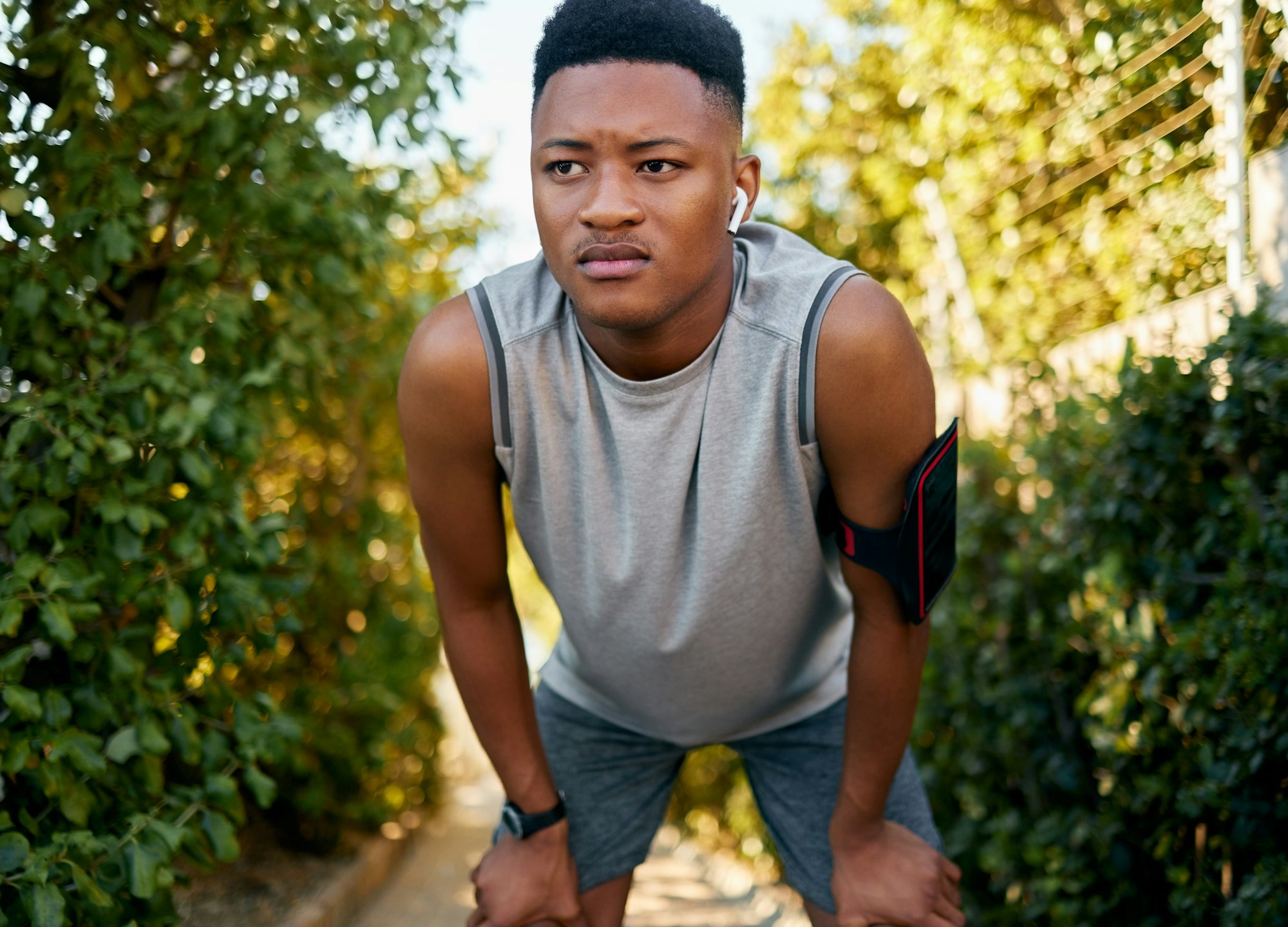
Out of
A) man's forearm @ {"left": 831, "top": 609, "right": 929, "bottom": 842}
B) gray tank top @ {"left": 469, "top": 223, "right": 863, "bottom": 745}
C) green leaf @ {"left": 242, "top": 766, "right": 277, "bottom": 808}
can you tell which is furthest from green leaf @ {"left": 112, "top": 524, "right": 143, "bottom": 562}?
man's forearm @ {"left": 831, "top": 609, "right": 929, "bottom": 842}


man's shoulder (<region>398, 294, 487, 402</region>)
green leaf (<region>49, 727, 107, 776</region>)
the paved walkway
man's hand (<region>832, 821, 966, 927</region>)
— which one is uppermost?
man's shoulder (<region>398, 294, 487, 402</region>)

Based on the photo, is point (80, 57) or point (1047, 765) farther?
point (1047, 765)

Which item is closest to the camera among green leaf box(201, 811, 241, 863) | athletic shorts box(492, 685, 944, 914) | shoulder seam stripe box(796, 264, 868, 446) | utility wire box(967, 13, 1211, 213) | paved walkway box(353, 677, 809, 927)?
shoulder seam stripe box(796, 264, 868, 446)

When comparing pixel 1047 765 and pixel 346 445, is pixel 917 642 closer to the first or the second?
pixel 1047 765

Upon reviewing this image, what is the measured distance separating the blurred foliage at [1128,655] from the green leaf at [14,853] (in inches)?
86.0

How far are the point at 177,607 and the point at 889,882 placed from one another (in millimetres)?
1408

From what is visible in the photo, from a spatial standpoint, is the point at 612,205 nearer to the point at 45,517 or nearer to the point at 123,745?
the point at 45,517

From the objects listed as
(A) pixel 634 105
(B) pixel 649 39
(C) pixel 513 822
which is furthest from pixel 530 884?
(B) pixel 649 39

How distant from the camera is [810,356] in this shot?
5.74 feet

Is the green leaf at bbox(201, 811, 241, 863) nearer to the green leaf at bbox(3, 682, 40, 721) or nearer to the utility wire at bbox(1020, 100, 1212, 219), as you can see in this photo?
the green leaf at bbox(3, 682, 40, 721)

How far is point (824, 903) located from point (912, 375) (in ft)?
3.48

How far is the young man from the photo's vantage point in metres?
1.73

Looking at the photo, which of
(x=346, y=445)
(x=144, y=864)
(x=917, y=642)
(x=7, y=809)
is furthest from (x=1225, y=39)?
(x=346, y=445)

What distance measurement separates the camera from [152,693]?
2061 millimetres
